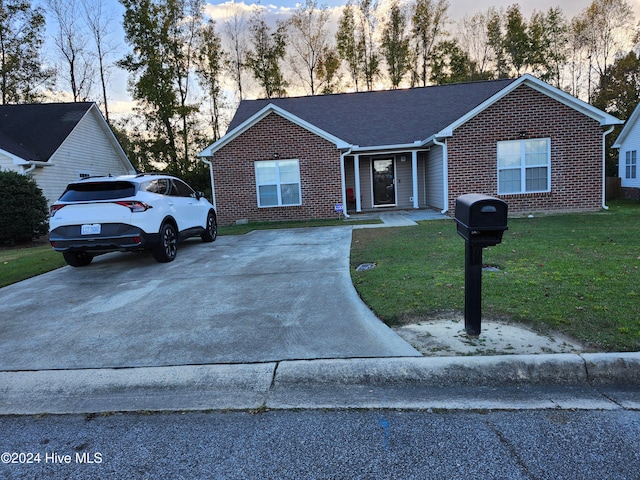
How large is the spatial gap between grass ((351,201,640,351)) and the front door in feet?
29.0

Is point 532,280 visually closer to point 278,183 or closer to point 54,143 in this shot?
point 278,183

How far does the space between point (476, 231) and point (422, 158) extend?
1530cm

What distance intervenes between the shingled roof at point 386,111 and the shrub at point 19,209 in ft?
25.2

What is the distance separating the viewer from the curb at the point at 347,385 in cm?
298

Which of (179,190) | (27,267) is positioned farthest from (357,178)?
(27,267)

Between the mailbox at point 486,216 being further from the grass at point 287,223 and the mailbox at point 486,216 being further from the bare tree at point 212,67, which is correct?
the bare tree at point 212,67

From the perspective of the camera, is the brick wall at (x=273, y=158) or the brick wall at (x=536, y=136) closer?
the brick wall at (x=536, y=136)

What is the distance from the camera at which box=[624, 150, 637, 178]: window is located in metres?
20.8

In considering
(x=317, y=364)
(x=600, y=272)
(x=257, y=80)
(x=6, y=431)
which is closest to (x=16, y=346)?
(x=6, y=431)

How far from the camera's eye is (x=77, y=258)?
8.04m

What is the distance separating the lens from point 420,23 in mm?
33438

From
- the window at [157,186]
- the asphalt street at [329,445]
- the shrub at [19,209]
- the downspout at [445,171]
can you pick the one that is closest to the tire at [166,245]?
the window at [157,186]

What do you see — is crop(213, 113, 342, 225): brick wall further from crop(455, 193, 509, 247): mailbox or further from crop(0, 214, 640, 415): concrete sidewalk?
crop(455, 193, 509, 247): mailbox

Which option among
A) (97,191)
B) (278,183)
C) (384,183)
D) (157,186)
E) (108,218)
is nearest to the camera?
(108,218)
